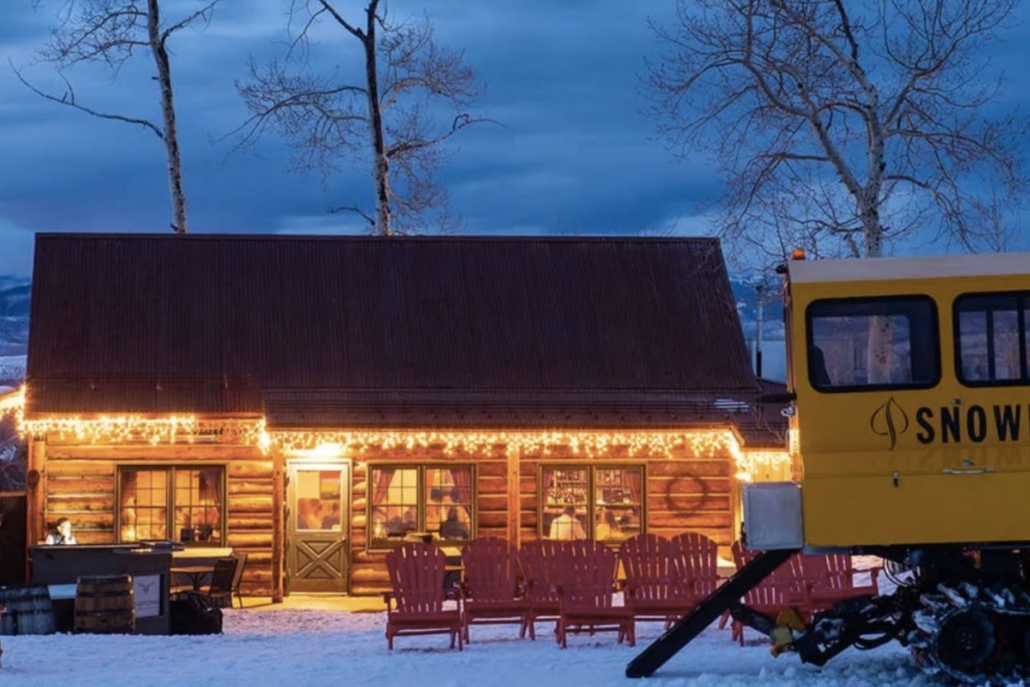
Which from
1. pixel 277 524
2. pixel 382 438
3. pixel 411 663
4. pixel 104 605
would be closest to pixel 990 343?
pixel 411 663

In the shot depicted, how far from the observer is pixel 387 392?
22.5 metres

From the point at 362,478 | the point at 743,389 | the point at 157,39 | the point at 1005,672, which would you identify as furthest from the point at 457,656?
the point at 157,39

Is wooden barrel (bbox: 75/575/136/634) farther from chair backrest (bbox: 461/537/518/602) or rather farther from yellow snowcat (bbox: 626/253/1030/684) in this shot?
yellow snowcat (bbox: 626/253/1030/684)

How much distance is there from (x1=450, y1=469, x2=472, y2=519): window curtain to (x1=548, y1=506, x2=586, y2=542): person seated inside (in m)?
1.31

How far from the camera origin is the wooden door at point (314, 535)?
22047mm

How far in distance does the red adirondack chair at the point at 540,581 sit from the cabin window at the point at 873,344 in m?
4.09

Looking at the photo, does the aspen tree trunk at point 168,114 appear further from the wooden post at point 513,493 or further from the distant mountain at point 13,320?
the distant mountain at point 13,320

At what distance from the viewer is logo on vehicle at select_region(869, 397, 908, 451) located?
38.7 feet

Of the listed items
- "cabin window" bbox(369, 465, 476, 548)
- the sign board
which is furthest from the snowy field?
"cabin window" bbox(369, 465, 476, 548)

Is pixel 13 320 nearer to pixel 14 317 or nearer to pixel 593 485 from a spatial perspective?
pixel 14 317

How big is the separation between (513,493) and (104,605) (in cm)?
716

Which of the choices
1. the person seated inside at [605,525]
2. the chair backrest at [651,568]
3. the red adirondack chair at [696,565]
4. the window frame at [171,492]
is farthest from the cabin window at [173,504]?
the red adirondack chair at [696,565]

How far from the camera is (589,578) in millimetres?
14750

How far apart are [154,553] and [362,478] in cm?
494
